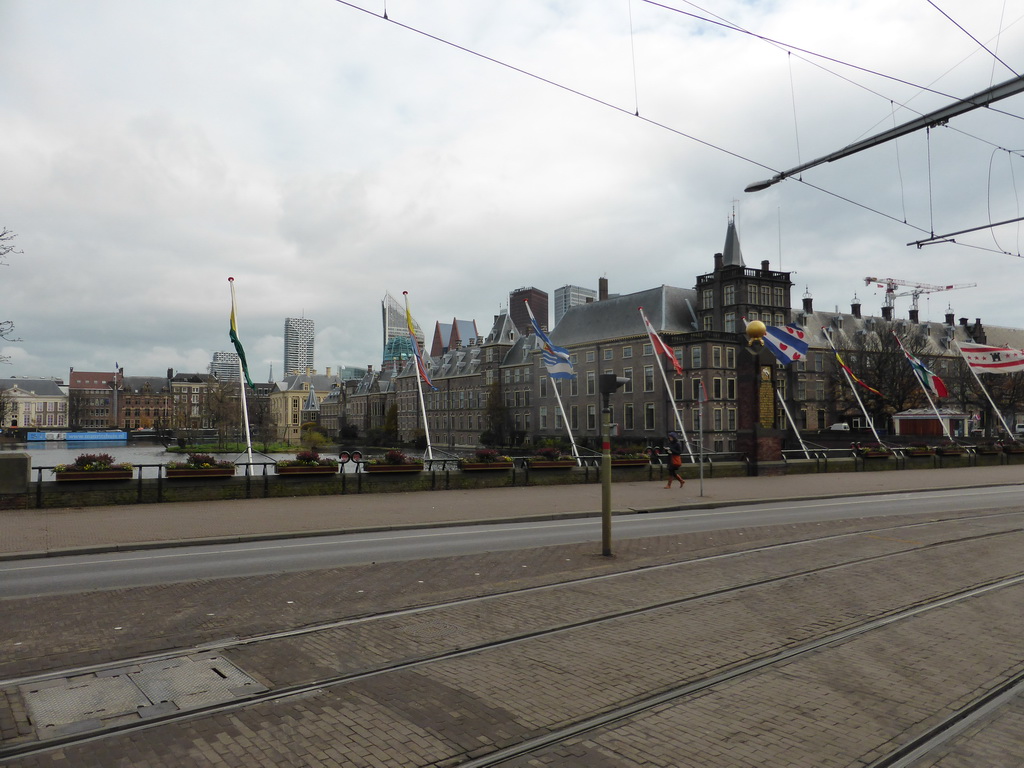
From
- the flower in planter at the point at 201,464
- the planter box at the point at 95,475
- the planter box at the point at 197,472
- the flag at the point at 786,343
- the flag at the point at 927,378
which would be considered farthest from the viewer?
the flag at the point at 927,378

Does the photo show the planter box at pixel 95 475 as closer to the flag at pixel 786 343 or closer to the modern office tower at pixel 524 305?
the flag at pixel 786 343

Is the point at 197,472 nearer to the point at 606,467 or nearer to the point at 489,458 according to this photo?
the point at 489,458

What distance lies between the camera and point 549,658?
23.0 ft

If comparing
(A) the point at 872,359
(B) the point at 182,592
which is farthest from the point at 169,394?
(B) the point at 182,592

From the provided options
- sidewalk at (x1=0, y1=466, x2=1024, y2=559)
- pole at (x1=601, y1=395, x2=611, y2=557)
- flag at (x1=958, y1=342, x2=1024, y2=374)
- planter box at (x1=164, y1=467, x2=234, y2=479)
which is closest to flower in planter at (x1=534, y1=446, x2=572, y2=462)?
sidewalk at (x1=0, y1=466, x2=1024, y2=559)

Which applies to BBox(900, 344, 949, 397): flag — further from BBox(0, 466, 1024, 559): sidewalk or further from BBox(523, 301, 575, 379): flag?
BBox(523, 301, 575, 379): flag

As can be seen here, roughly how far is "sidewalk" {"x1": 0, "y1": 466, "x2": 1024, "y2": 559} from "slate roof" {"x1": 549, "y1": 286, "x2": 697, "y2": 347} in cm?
4110

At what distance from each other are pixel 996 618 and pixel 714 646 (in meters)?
3.90

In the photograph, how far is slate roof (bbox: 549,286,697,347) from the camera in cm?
7050

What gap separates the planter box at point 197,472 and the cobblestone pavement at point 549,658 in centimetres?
845

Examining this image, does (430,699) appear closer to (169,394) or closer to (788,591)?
(788,591)

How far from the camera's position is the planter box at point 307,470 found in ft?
75.9

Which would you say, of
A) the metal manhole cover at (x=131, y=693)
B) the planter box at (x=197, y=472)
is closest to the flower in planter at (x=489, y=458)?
the planter box at (x=197, y=472)

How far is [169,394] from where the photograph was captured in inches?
6816
